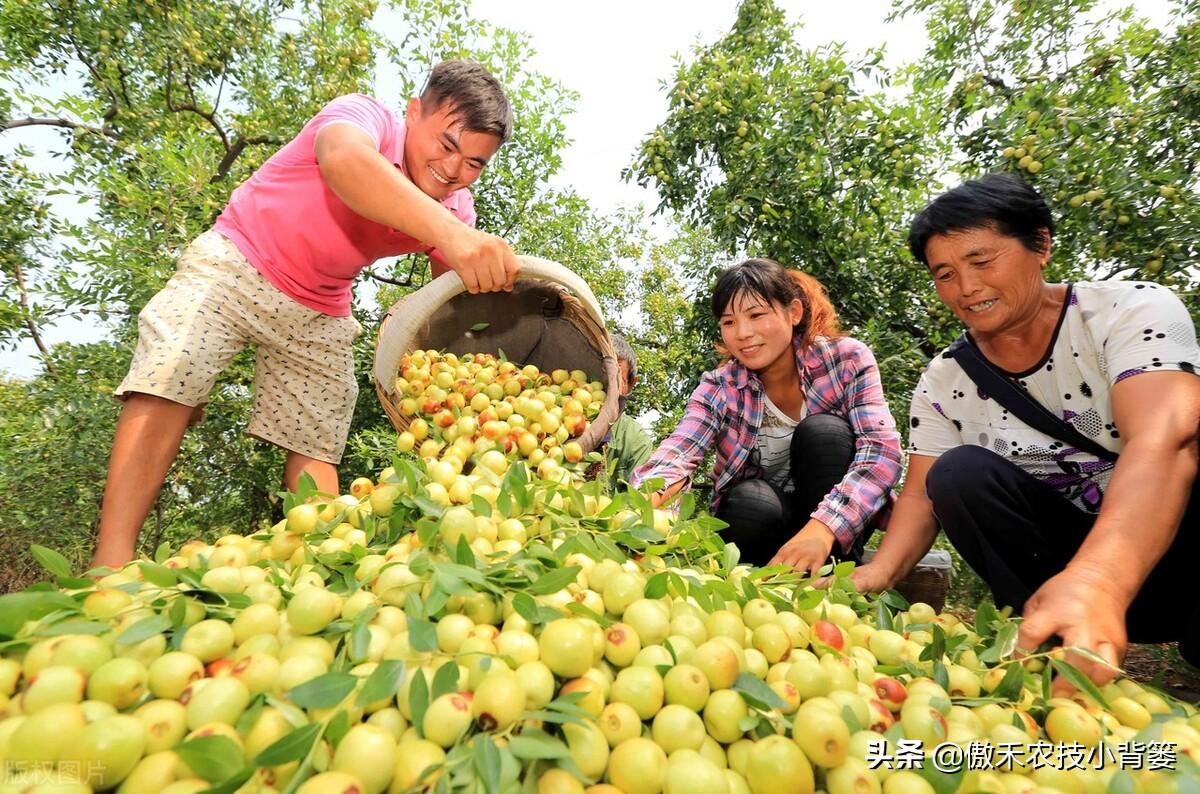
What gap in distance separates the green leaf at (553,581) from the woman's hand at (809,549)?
1.15 m

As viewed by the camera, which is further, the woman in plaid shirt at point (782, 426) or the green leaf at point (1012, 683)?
the woman in plaid shirt at point (782, 426)

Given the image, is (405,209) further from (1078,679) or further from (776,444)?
(1078,679)

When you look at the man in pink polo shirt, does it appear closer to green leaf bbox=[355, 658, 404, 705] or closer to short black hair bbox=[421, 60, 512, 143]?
short black hair bbox=[421, 60, 512, 143]

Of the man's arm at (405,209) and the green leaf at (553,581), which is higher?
the man's arm at (405,209)

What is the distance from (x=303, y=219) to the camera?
252 centimetres

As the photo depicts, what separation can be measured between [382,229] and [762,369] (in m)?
1.70

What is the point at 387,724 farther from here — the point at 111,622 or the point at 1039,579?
the point at 1039,579

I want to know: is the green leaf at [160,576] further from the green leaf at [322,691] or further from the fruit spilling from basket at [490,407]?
the fruit spilling from basket at [490,407]

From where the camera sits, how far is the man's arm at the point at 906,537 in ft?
6.46

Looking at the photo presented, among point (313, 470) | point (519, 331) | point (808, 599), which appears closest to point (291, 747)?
point (808, 599)

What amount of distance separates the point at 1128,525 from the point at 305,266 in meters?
2.77

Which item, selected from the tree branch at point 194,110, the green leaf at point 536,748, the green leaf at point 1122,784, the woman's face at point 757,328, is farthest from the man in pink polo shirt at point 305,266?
the tree branch at point 194,110

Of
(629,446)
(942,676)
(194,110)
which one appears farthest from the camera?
(194,110)

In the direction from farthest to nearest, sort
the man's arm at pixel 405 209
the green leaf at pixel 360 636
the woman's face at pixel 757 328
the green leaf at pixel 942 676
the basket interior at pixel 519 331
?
the basket interior at pixel 519 331
the woman's face at pixel 757 328
the man's arm at pixel 405 209
the green leaf at pixel 942 676
the green leaf at pixel 360 636
